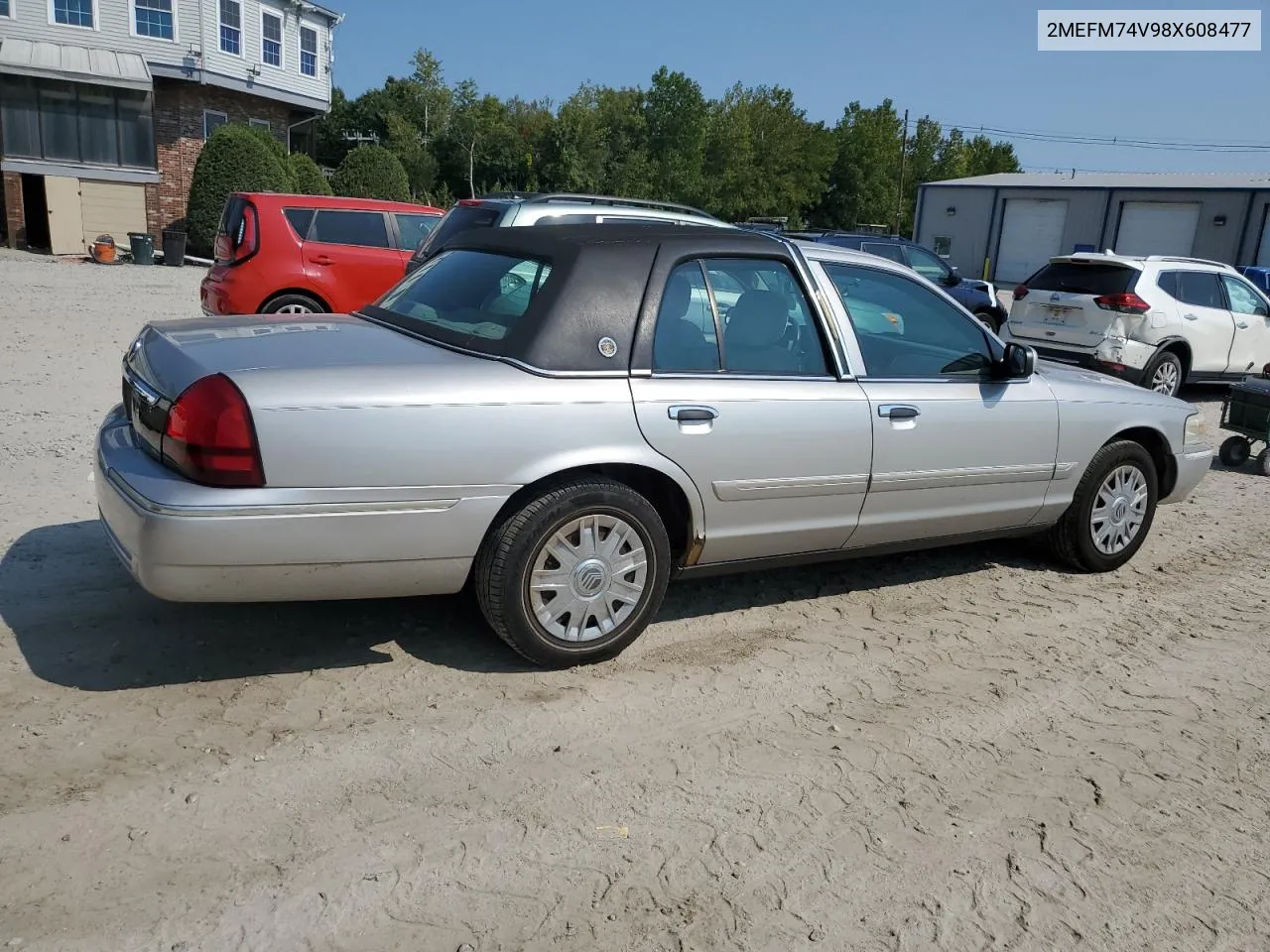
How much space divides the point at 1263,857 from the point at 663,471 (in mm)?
2354

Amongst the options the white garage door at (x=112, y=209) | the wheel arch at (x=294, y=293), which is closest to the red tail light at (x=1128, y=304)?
the wheel arch at (x=294, y=293)

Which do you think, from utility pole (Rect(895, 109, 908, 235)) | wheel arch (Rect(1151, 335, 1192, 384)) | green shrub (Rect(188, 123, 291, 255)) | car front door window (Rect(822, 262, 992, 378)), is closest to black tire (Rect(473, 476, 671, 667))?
car front door window (Rect(822, 262, 992, 378))

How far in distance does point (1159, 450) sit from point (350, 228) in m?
8.61

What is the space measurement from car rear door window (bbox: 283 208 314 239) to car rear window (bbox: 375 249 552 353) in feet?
21.9

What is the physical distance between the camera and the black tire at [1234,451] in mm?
9023

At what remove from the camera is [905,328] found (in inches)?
208

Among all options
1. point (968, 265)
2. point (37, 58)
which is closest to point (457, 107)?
point (968, 265)

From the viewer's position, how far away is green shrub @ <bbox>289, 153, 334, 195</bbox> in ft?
98.7

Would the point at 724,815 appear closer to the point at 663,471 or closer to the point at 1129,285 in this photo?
the point at 663,471

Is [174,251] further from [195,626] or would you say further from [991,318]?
[195,626]

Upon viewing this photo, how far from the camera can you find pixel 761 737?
3.82 meters

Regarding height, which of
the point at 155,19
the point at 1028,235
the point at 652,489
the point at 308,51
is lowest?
the point at 652,489

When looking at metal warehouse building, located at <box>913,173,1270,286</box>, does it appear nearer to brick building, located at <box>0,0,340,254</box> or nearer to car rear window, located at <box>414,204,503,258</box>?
brick building, located at <box>0,0,340,254</box>

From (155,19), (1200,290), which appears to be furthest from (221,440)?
(155,19)
